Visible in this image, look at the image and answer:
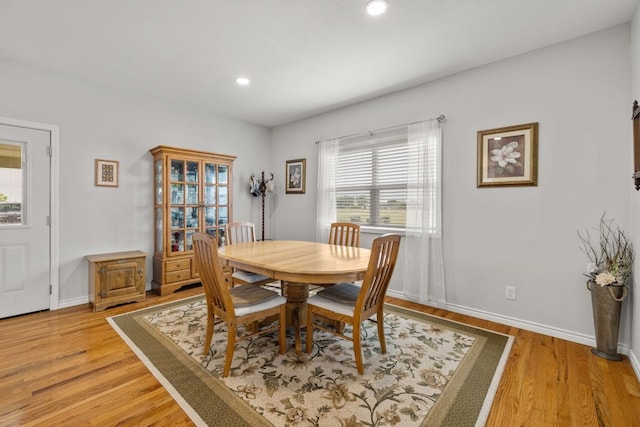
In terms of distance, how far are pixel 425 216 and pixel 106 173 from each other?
3.75m

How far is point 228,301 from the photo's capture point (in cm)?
192

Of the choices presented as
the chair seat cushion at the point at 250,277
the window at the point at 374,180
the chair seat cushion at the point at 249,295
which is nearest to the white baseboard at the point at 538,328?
the window at the point at 374,180

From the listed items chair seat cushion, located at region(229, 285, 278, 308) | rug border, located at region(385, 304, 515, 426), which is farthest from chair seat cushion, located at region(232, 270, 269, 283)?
rug border, located at region(385, 304, 515, 426)

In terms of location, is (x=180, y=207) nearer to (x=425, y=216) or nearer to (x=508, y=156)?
(x=425, y=216)

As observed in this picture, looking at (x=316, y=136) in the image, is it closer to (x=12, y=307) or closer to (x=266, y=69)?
(x=266, y=69)

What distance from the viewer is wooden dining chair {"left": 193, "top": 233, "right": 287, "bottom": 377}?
1.91 m

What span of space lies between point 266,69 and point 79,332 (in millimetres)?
3021

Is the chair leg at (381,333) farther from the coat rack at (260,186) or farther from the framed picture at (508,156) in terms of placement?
the coat rack at (260,186)

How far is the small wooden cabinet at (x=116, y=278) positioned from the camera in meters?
3.13

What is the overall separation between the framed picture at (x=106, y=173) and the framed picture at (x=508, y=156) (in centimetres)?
412

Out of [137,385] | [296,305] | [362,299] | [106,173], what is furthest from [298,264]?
[106,173]

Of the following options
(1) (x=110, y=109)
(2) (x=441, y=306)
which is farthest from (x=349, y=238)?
(1) (x=110, y=109)

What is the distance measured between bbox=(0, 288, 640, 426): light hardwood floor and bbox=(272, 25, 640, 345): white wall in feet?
1.46

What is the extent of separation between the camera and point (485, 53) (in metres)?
2.67
